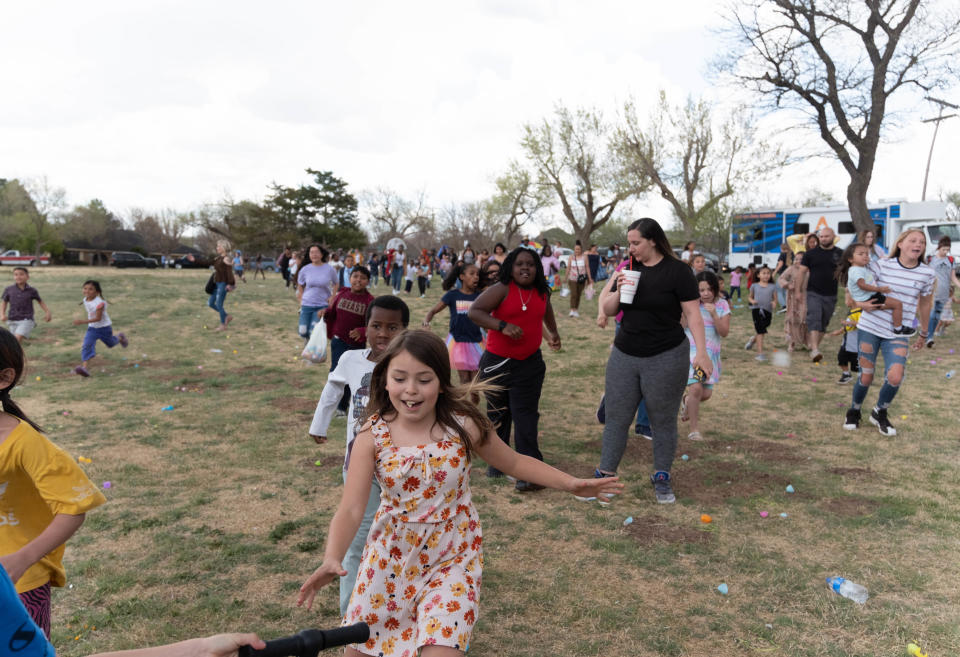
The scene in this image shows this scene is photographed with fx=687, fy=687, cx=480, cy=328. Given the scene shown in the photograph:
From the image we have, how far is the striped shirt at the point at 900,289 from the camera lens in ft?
21.5

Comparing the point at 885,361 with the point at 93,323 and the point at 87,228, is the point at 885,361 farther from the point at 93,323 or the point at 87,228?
the point at 87,228

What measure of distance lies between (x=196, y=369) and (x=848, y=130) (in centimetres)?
1852

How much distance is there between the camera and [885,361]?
22.1 ft

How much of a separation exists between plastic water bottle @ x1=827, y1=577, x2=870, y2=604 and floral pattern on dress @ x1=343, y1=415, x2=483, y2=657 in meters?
2.48

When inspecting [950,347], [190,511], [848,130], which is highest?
[848,130]

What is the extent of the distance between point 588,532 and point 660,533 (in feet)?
1.59

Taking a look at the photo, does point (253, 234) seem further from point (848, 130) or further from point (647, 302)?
point (647, 302)

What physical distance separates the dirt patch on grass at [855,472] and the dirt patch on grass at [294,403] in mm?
5664

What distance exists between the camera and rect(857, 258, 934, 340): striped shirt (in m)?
6.54

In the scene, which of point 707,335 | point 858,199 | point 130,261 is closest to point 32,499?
point 707,335

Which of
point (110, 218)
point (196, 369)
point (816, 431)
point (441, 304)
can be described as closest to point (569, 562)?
point (441, 304)

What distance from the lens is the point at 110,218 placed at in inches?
3044

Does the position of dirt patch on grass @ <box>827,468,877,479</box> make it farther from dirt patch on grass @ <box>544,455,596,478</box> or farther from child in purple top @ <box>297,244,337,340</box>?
child in purple top @ <box>297,244,337,340</box>

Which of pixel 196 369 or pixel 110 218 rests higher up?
pixel 110 218
